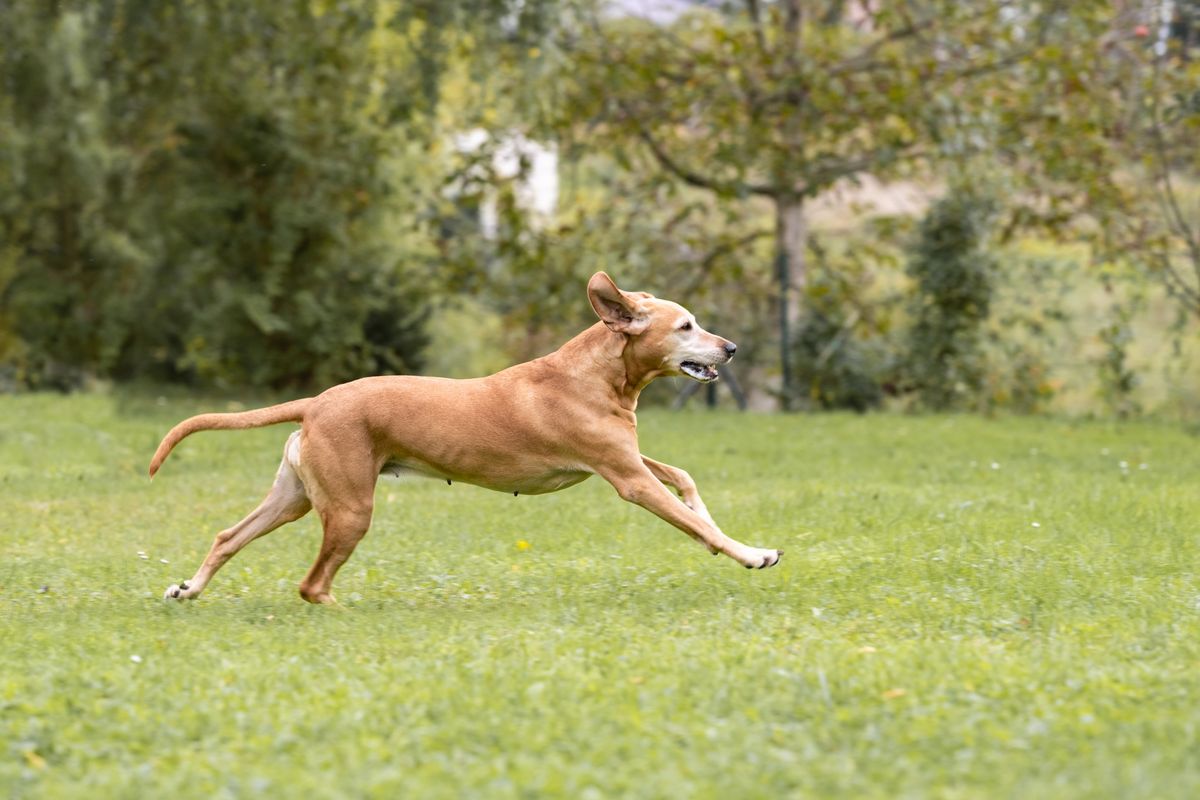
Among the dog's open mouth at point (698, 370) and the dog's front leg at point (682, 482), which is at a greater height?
the dog's open mouth at point (698, 370)

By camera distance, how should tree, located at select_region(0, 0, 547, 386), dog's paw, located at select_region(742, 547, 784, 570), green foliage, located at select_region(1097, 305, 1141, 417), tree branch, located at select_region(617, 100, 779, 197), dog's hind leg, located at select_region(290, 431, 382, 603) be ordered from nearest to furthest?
dog's paw, located at select_region(742, 547, 784, 570), dog's hind leg, located at select_region(290, 431, 382, 603), green foliage, located at select_region(1097, 305, 1141, 417), tree branch, located at select_region(617, 100, 779, 197), tree, located at select_region(0, 0, 547, 386)

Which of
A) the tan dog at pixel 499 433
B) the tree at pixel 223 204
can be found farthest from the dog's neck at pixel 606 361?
the tree at pixel 223 204

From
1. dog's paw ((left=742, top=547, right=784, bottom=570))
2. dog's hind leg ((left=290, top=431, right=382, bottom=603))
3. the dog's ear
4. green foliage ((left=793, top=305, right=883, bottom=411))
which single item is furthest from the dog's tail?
green foliage ((left=793, top=305, right=883, bottom=411))

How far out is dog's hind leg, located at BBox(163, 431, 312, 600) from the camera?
805cm

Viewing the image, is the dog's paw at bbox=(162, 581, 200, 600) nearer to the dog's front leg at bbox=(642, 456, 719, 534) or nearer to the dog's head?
the dog's front leg at bbox=(642, 456, 719, 534)

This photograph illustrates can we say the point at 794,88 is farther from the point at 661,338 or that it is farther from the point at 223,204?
the point at 661,338

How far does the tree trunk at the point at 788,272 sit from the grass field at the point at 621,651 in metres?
8.80

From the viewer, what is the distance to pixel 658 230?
2238cm

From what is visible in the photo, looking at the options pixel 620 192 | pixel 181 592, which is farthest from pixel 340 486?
pixel 620 192

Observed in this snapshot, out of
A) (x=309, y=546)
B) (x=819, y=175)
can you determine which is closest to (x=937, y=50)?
(x=819, y=175)

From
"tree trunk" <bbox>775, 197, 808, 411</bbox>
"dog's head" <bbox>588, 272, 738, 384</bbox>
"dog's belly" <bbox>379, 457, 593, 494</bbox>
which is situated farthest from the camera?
"tree trunk" <bbox>775, 197, 808, 411</bbox>

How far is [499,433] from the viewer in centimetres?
794

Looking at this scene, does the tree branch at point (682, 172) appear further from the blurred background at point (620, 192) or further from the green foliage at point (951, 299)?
the green foliage at point (951, 299)

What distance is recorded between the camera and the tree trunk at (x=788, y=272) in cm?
2139
